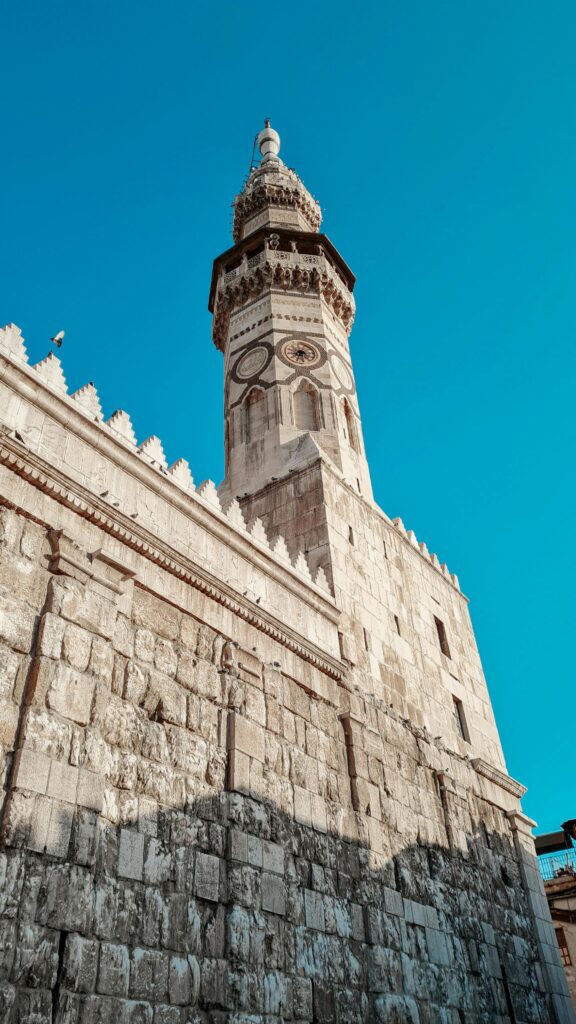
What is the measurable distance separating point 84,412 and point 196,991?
5.67m

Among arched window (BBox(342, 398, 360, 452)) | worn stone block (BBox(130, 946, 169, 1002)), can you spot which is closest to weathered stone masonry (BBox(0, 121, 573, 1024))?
worn stone block (BBox(130, 946, 169, 1002))

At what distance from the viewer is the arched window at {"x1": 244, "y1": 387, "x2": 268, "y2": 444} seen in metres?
15.8

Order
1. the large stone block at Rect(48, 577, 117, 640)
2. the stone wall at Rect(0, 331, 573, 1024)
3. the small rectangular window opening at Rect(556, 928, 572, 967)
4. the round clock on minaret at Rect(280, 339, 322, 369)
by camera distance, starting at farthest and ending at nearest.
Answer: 1. the small rectangular window opening at Rect(556, 928, 572, 967)
2. the round clock on minaret at Rect(280, 339, 322, 369)
3. the large stone block at Rect(48, 577, 117, 640)
4. the stone wall at Rect(0, 331, 573, 1024)

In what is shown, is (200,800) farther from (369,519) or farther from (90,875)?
(369,519)

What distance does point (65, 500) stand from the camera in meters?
7.84

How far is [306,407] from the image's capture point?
1616cm

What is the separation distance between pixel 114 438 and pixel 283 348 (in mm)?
8443

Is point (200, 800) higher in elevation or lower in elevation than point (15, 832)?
higher

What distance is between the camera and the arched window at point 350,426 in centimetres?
1648

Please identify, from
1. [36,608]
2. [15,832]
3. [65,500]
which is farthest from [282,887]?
[65,500]

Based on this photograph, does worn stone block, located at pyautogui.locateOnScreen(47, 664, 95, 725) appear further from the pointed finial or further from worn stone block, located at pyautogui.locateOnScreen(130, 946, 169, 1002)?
the pointed finial

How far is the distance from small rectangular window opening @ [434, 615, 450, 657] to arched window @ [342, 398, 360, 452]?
3.81 meters

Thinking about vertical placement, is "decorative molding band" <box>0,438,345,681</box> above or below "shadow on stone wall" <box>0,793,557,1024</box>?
above

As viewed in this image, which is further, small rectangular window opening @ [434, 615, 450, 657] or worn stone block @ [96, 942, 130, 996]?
small rectangular window opening @ [434, 615, 450, 657]
